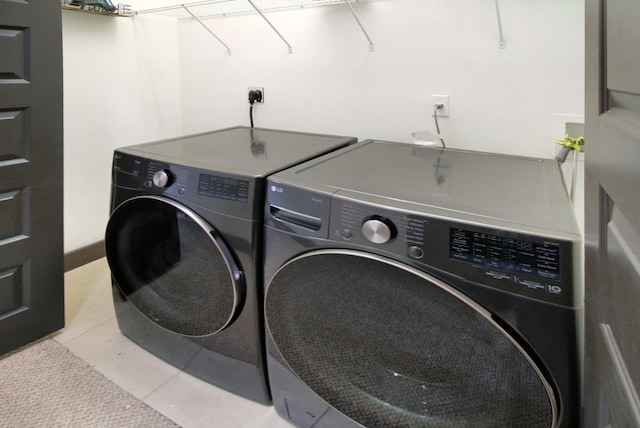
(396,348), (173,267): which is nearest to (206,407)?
(173,267)

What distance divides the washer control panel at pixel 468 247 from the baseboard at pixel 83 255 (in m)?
1.87

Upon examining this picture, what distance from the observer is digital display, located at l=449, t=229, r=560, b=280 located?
0.74 metres

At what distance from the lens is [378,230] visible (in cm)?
88

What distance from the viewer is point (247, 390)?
1.35 metres

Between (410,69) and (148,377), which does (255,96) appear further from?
(148,377)

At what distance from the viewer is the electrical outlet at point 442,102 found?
1569 mm

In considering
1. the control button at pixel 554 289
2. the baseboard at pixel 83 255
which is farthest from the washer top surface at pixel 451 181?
the baseboard at pixel 83 255

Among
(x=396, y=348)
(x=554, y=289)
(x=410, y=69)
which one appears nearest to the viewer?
(x=554, y=289)

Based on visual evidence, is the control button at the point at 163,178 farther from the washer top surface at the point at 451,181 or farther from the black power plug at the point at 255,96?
the black power plug at the point at 255,96

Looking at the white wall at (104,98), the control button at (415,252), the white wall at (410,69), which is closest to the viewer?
the control button at (415,252)

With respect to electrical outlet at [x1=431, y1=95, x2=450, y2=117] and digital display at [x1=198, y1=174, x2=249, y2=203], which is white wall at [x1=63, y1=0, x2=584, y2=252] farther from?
digital display at [x1=198, y1=174, x2=249, y2=203]

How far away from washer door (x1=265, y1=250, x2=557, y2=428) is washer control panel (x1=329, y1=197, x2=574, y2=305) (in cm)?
4

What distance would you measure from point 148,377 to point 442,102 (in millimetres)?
1570

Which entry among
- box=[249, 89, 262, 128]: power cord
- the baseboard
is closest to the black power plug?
box=[249, 89, 262, 128]: power cord
